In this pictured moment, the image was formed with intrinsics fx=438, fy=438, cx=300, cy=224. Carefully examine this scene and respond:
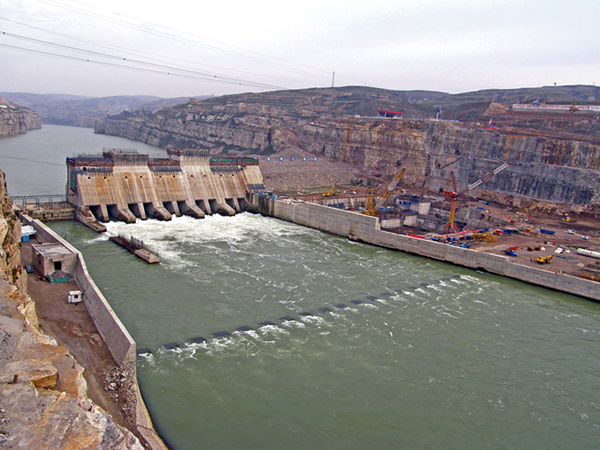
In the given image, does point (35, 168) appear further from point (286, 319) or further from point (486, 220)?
point (486, 220)

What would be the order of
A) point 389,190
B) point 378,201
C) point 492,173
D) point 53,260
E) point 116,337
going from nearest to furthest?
point 116,337, point 53,260, point 378,201, point 492,173, point 389,190

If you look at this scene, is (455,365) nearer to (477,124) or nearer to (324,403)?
(324,403)

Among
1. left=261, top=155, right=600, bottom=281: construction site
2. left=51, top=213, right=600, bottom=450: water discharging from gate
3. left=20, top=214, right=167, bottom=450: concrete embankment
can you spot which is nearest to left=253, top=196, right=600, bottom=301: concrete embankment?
left=51, top=213, right=600, bottom=450: water discharging from gate

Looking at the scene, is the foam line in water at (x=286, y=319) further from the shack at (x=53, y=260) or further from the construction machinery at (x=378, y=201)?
the construction machinery at (x=378, y=201)

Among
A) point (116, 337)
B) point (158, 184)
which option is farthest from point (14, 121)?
point (116, 337)

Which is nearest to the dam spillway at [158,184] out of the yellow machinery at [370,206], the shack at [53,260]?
the yellow machinery at [370,206]

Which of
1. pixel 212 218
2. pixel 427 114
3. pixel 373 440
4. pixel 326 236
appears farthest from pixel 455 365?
pixel 427 114
